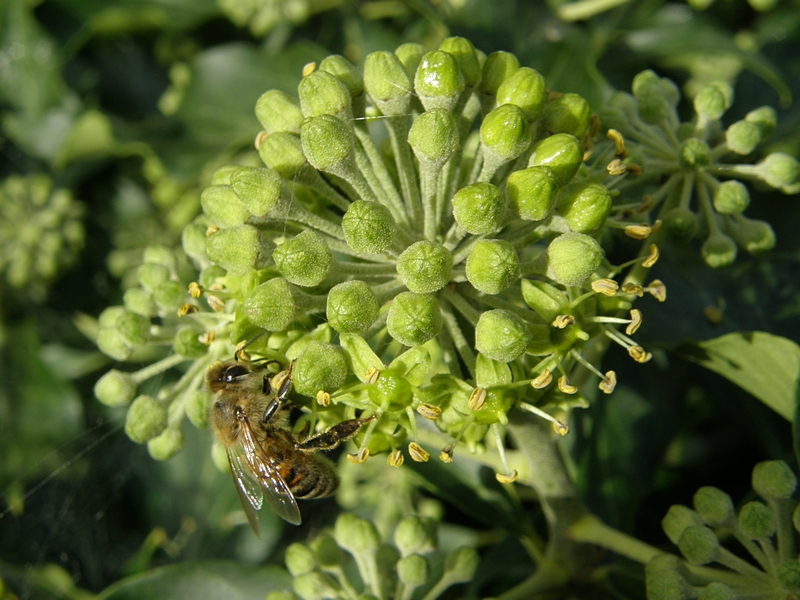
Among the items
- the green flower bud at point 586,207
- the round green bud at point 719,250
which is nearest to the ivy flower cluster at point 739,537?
the round green bud at point 719,250

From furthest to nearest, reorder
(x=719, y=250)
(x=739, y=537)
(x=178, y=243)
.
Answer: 1. (x=178, y=243)
2. (x=719, y=250)
3. (x=739, y=537)

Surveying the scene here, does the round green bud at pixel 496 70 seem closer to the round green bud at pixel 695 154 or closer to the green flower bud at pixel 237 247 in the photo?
the round green bud at pixel 695 154

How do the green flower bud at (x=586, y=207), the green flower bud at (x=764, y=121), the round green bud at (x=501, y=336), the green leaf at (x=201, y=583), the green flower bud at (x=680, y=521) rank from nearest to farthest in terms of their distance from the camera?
the round green bud at (x=501, y=336), the green flower bud at (x=586, y=207), the green flower bud at (x=680, y=521), the green flower bud at (x=764, y=121), the green leaf at (x=201, y=583)

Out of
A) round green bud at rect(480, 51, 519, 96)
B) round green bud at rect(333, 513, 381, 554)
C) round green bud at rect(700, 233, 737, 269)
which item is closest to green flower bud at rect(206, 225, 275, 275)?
round green bud at rect(480, 51, 519, 96)

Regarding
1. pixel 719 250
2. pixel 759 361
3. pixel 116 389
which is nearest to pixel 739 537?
pixel 759 361

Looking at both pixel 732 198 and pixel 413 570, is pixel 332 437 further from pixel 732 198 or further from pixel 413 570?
pixel 732 198

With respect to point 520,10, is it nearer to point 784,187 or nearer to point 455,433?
point 784,187
